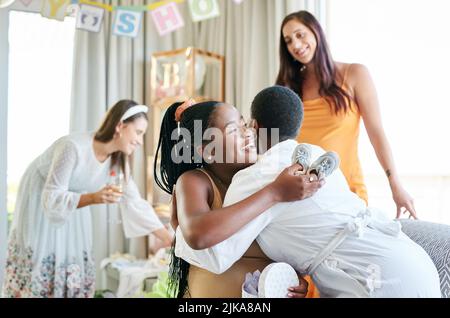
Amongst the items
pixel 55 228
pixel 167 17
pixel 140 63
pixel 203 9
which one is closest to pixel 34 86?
pixel 140 63

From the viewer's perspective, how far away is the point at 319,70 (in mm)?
1615

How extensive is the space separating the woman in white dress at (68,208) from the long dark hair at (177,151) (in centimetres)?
101

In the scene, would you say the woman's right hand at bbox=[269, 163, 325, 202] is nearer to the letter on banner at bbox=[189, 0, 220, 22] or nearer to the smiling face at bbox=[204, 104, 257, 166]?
the smiling face at bbox=[204, 104, 257, 166]

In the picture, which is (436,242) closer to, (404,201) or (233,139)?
(404,201)

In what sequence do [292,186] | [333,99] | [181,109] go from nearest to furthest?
[292,186], [181,109], [333,99]

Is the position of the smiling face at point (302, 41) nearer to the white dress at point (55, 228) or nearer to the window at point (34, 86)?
the white dress at point (55, 228)

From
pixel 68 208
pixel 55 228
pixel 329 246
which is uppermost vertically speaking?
pixel 329 246

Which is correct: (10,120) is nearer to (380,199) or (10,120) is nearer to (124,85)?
(124,85)

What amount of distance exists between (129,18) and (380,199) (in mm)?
1527

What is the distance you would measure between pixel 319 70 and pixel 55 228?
1.34m

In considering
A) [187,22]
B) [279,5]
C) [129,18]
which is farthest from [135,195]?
[187,22]

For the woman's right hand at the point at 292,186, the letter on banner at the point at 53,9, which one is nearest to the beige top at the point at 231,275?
the woman's right hand at the point at 292,186

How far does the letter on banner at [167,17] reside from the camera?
256cm

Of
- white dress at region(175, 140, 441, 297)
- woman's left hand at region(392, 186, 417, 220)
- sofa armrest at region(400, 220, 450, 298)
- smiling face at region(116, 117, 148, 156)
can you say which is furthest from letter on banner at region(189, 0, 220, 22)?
white dress at region(175, 140, 441, 297)
